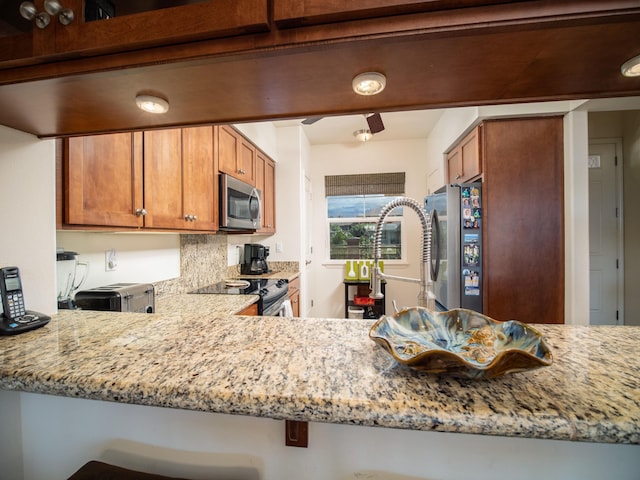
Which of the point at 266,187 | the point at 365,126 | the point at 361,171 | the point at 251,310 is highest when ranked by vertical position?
the point at 365,126

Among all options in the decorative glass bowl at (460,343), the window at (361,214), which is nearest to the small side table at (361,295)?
the window at (361,214)

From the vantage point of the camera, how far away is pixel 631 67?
22.2 inches

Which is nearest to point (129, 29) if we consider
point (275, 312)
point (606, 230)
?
point (275, 312)

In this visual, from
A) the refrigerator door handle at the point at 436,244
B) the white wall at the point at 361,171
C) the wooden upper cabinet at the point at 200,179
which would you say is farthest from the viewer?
the white wall at the point at 361,171

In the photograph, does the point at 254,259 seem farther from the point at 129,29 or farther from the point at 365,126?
the point at 129,29

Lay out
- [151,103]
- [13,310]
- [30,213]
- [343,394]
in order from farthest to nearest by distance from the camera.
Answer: [30,213], [13,310], [151,103], [343,394]

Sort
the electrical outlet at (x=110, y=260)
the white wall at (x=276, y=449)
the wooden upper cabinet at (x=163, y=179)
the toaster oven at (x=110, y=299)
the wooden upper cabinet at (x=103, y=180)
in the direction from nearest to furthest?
the white wall at (x=276, y=449) < the wooden upper cabinet at (x=103, y=180) < the toaster oven at (x=110, y=299) < the wooden upper cabinet at (x=163, y=179) < the electrical outlet at (x=110, y=260)

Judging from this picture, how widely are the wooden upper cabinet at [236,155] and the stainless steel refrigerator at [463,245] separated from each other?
1841 millimetres

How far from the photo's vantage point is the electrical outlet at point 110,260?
1512 millimetres

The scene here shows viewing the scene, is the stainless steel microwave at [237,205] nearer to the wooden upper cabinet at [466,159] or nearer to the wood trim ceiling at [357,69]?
the wood trim ceiling at [357,69]

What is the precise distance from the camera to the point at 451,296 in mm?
2197

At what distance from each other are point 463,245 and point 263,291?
5.46 feet

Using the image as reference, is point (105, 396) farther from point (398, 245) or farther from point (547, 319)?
point (398, 245)

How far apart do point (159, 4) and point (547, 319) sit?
2.87 metres
